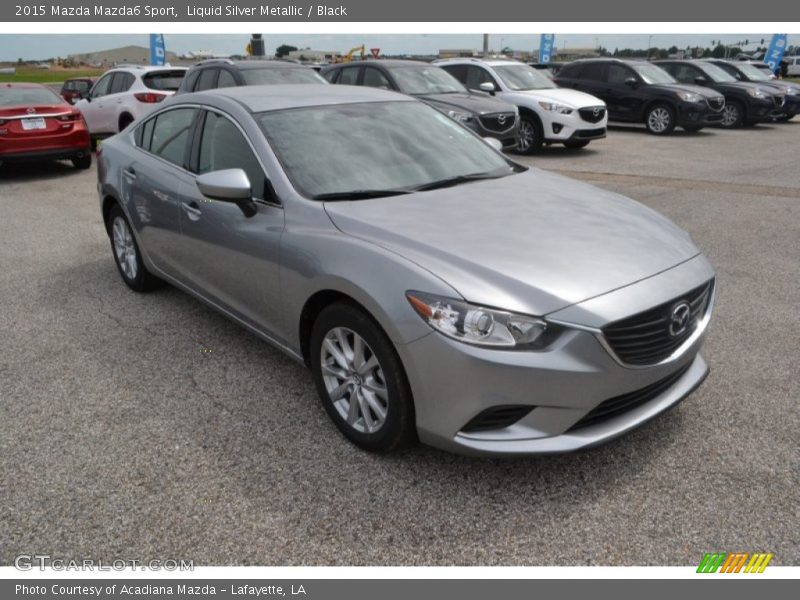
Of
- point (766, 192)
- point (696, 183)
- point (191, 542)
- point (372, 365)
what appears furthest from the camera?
point (696, 183)

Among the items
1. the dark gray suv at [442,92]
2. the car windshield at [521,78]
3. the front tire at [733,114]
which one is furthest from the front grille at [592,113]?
the front tire at [733,114]

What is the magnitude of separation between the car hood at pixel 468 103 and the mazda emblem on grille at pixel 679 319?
8.29 meters

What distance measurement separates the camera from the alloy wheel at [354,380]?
297 centimetres

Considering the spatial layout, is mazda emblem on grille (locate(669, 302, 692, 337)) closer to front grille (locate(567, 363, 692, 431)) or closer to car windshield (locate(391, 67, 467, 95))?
front grille (locate(567, 363, 692, 431))

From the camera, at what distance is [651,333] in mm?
2742

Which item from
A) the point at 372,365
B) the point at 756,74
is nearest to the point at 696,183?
the point at 372,365

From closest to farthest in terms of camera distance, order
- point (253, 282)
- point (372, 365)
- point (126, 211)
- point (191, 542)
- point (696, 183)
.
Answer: point (191, 542)
point (372, 365)
point (253, 282)
point (126, 211)
point (696, 183)

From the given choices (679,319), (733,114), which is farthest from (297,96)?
(733,114)

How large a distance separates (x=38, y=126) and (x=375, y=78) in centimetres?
538

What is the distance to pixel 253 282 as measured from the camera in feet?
11.9

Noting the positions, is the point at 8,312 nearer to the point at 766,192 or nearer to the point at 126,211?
the point at 126,211

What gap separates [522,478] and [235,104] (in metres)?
2.65

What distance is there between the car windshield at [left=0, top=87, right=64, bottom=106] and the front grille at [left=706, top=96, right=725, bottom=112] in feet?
44.8

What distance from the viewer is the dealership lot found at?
260 centimetres
